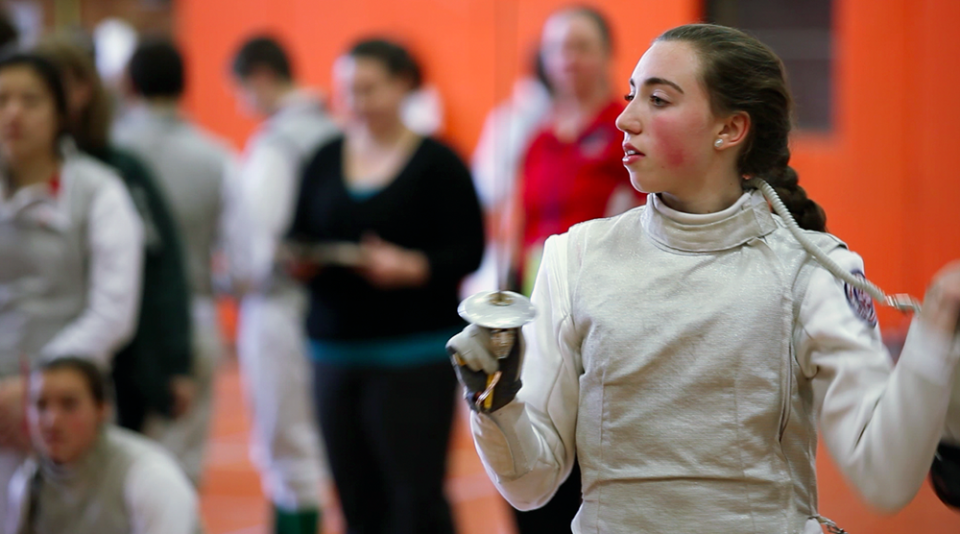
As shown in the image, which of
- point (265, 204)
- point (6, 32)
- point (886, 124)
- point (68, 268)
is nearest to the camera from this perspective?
point (68, 268)

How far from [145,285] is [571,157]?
1.09 m

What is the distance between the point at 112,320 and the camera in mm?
2334

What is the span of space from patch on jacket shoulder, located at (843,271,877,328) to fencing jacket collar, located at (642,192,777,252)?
11 cm

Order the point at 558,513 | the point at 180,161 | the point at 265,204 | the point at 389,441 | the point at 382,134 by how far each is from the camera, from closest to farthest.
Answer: the point at 558,513
the point at 389,441
the point at 382,134
the point at 180,161
the point at 265,204

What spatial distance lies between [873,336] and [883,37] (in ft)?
17.1

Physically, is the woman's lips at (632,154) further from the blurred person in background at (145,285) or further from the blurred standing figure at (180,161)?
the blurred standing figure at (180,161)

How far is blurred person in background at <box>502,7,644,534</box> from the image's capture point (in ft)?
7.38

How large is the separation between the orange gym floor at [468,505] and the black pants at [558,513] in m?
0.91

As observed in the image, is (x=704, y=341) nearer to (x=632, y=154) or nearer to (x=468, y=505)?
(x=632, y=154)

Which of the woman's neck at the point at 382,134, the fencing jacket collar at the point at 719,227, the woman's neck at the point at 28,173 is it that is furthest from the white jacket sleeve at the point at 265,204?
the fencing jacket collar at the point at 719,227

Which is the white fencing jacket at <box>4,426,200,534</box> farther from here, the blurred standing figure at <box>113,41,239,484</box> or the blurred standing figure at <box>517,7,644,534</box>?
the blurred standing figure at <box>113,41,239,484</box>

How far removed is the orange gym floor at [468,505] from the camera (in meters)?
3.72

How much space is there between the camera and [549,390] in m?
1.30

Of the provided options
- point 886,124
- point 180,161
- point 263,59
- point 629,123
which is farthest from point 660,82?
point 886,124
